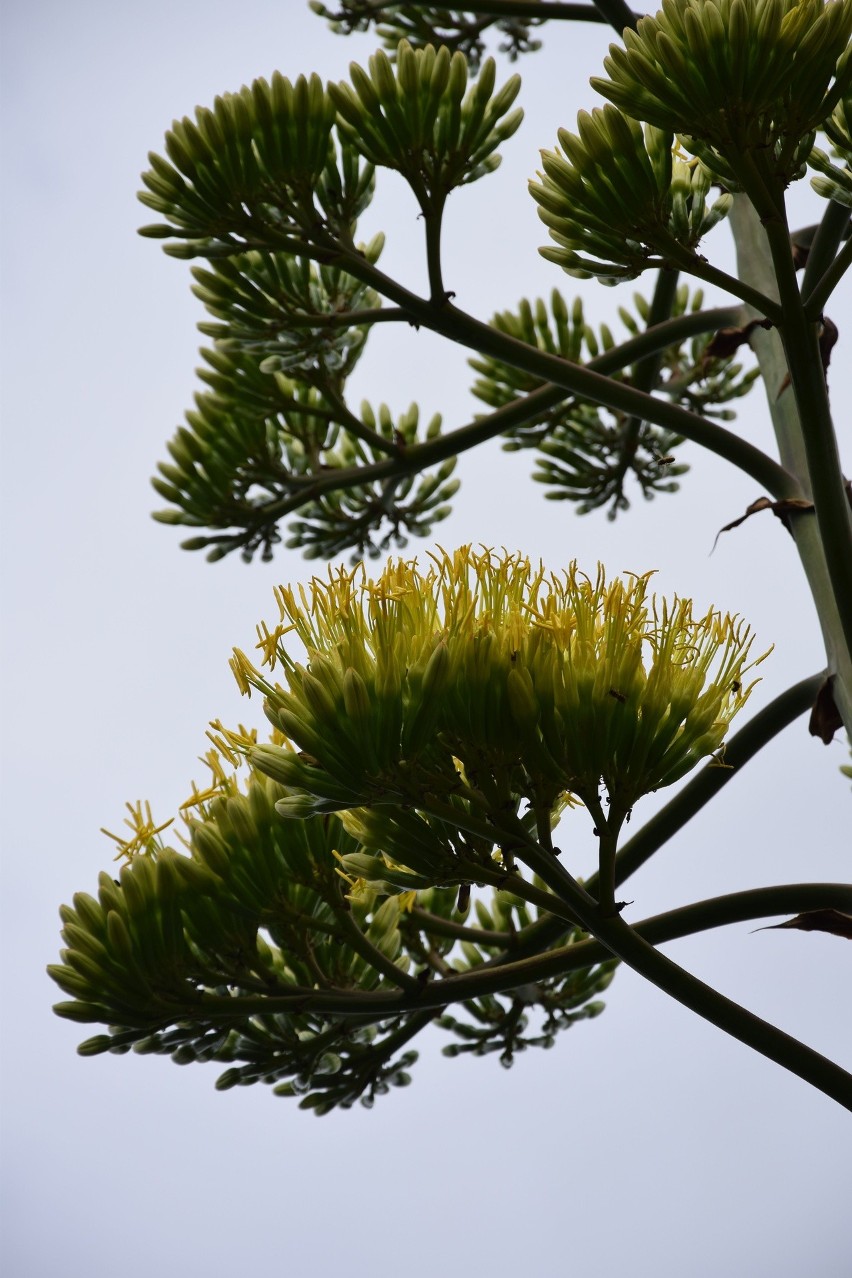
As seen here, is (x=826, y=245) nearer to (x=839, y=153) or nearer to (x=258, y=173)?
(x=839, y=153)

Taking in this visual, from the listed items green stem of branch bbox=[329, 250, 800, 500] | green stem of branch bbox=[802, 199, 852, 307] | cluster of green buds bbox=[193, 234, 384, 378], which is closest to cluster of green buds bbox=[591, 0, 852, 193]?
green stem of branch bbox=[802, 199, 852, 307]

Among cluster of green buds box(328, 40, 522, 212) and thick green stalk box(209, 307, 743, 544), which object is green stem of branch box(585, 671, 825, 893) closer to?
thick green stalk box(209, 307, 743, 544)

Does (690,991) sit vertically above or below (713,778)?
below

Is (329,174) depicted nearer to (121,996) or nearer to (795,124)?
(795,124)

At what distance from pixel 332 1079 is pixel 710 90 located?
1.40m

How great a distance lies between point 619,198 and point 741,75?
214 millimetres

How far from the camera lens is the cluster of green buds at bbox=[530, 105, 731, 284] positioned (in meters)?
1.48

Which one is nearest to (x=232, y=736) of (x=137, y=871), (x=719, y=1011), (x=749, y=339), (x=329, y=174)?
(x=137, y=871)

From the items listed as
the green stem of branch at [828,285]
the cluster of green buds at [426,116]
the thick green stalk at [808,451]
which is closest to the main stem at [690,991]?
the thick green stalk at [808,451]

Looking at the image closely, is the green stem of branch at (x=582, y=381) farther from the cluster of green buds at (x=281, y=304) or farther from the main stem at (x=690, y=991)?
the main stem at (x=690, y=991)

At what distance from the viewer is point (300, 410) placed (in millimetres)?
2535

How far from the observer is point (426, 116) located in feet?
6.00

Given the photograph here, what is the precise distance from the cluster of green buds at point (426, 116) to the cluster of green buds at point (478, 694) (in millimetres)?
792

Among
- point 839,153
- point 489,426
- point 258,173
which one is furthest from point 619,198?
point 489,426
